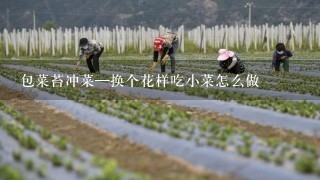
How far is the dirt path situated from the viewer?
6367mm

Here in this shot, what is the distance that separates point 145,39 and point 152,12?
37.5 m

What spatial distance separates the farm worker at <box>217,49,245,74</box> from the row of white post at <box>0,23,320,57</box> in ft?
60.2

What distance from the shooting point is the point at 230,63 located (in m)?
18.1

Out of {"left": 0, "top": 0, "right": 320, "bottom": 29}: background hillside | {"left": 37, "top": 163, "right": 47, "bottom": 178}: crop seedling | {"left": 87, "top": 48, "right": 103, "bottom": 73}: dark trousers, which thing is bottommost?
{"left": 37, "top": 163, "right": 47, "bottom": 178}: crop seedling

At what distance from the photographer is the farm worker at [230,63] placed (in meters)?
17.4

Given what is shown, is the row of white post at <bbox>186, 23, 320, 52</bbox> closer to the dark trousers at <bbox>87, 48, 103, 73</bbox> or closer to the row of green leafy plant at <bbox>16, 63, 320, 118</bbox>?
the dark trousers at <bbox>87, 48, 103, 73</bbox>

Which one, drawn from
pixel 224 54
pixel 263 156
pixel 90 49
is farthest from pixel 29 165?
pixel 90 49

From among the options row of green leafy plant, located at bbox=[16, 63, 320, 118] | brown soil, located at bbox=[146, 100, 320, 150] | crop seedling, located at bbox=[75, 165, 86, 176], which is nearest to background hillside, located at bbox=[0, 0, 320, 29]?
row of green leafy plant, located at bbox=[16, 63, 320, 118]

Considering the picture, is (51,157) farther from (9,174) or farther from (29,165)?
(9,174)

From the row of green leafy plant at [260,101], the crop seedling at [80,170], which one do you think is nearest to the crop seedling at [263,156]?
the crop seedling at [80,170]

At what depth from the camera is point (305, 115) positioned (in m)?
9.61

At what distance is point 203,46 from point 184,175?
32.1 metres

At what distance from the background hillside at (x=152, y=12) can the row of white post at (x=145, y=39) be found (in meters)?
28.1

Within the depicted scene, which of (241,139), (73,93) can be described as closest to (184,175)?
(241,139)
